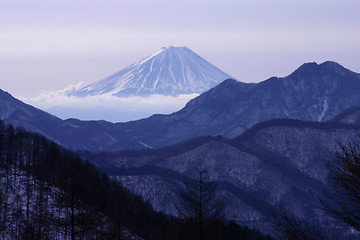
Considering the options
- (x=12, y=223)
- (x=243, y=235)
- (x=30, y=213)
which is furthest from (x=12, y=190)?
(x=243, y=235)

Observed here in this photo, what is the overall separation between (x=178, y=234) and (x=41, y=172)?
10892 cm

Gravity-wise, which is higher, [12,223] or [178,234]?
[178,234]

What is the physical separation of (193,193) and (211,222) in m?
2.45

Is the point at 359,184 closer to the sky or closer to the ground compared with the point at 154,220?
closer to the sky

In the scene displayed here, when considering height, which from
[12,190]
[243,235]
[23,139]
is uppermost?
[23,139]

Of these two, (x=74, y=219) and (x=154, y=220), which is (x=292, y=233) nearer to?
(x=74, y=219)

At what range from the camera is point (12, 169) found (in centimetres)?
14400

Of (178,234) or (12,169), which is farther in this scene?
(12,169)

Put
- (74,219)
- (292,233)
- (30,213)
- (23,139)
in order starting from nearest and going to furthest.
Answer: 1. (292,233)
2. (74,219)
3. (30,213)
4. (23,139)

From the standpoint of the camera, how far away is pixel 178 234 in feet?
144

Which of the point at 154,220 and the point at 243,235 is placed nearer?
the point at 154,220

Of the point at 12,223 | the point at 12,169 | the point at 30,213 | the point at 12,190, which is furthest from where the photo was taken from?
the point at 12,169

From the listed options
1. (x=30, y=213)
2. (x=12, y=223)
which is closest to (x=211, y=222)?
(x=12, y=223)

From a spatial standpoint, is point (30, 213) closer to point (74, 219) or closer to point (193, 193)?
point (74, 219)
